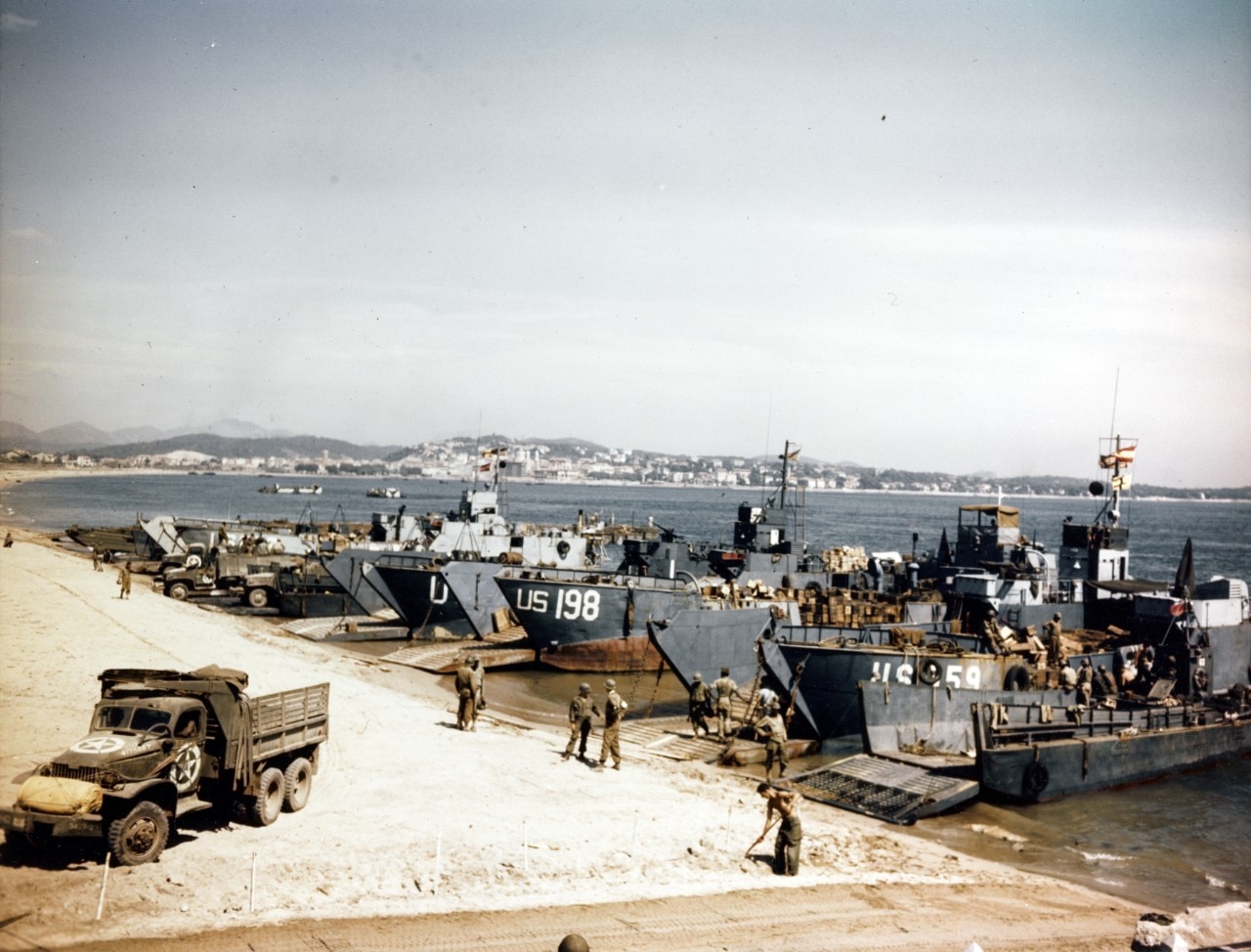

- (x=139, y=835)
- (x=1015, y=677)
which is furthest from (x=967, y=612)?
(x=139, y=835)

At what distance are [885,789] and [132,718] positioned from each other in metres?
12.8

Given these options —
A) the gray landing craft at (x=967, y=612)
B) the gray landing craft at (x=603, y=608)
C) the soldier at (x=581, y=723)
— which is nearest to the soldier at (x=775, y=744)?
the soldier at (x=581, y=723)

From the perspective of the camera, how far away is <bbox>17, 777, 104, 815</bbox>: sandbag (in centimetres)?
1002

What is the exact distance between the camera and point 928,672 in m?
20.3

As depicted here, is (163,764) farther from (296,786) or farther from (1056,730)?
(1056,730)

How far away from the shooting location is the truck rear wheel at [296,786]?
13.0m

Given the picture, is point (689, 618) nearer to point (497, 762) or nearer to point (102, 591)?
point (497, 762)

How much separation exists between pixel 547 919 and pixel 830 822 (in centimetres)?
678

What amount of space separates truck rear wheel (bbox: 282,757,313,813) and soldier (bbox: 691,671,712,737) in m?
9.78

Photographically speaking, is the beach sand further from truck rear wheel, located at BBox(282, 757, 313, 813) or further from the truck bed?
the truck bed

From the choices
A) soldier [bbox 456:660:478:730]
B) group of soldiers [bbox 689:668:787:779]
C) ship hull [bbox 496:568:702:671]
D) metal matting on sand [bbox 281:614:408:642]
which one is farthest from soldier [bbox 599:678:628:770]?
metal matting on sand [bbox 281:614:408:642]

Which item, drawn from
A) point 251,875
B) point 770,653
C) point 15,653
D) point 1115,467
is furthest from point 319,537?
point 251,875

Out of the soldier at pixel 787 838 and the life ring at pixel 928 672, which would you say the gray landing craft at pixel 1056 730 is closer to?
the life ring at pixel 928 672

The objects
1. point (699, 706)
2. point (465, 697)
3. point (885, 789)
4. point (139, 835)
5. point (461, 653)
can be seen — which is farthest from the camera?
point (461, 653)
